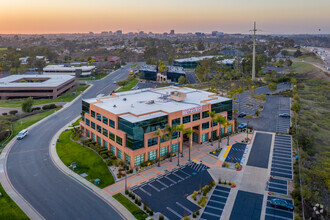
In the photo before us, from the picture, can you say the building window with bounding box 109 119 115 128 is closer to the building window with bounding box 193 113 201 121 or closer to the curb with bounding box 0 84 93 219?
the building window with bounding box 193 113 201 121

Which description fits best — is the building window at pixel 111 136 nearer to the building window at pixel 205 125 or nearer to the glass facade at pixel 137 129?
the glass facade at pixel 137 129

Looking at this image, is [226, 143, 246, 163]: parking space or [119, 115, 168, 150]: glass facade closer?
[119, 115, 168, 150]: glass facade

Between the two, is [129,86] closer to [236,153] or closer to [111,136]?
[111,136]

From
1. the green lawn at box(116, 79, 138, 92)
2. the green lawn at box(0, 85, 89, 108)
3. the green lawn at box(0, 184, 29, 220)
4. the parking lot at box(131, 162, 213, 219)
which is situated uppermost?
the green lawn at box(116, 79, 138, 92)

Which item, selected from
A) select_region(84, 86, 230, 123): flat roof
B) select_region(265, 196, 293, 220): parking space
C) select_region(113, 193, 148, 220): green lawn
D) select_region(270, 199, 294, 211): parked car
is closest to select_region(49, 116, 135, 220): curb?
select_region(113, 193, 148, 220): green lawn

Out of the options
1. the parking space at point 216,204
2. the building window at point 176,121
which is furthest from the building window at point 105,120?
the parking space at point 216,204
